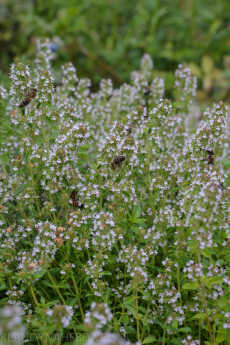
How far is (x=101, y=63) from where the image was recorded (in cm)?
671

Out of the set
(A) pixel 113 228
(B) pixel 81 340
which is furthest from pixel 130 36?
(B) pixel 81 340

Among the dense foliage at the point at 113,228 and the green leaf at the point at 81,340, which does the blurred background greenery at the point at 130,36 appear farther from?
the green leaf at the point at 81,340

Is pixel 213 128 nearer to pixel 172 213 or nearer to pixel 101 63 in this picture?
pixel 172 213

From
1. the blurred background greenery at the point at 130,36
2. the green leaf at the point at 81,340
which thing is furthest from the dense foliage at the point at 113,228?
the blurred background greenery at the point at 130,36

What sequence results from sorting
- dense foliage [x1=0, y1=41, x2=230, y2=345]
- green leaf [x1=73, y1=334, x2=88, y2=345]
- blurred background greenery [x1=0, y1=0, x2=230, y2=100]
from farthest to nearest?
blurred background greenery [x1=0, y1=0, x2=230, y2=100] → dense foliage [x1=0, y1=41, x2=230, y2=345] → green leaf [x1=73, y1=334, x2=88, y2=345]

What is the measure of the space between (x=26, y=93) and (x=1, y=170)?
75 centimetres

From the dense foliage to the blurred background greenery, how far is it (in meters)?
3.56

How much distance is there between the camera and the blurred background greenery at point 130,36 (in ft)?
22.2

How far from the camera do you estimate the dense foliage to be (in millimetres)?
2543

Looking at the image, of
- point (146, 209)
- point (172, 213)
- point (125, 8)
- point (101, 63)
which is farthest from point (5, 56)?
point (172, 213)

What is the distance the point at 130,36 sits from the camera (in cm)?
693

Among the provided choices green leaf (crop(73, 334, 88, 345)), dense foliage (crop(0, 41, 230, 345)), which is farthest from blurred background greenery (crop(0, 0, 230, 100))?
green leaf (crop(73, 334, 88, 345))

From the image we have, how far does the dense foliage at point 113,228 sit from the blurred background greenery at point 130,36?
3.56m

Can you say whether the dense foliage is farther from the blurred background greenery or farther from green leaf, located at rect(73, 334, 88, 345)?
the blurred background greenery
